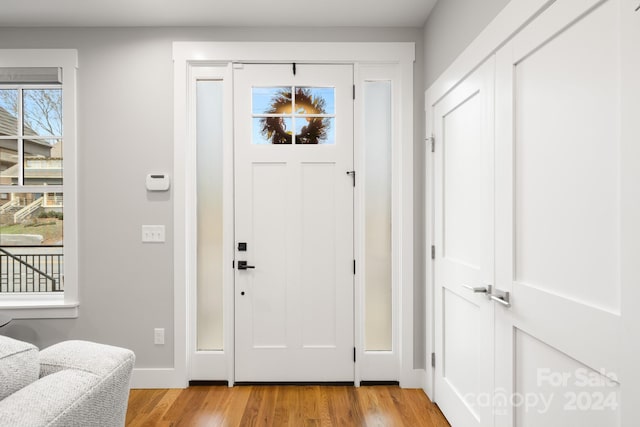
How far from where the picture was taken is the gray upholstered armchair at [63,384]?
88 centimetres

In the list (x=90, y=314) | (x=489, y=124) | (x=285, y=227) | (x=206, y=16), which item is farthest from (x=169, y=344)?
(x=489, y=124)

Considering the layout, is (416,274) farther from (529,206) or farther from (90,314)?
(90,314)

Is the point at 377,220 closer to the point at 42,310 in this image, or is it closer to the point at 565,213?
the point at 565,213

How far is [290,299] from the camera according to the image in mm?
2750

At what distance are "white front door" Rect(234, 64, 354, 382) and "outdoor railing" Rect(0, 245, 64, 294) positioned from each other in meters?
1.45

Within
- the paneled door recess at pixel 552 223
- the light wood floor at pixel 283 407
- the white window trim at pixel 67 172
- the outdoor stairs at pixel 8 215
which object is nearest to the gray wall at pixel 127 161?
the white window trim at pixel 67 172

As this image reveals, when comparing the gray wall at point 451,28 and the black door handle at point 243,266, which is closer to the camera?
the gray wall at point 451,28

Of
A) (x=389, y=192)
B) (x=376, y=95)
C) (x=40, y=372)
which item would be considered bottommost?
(x=40, y=372)

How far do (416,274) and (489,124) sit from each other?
4.35 feet

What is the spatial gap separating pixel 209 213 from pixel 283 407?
1.43m

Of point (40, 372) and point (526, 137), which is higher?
point (526, 137)

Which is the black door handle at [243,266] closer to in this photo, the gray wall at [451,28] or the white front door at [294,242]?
the white front door at [294,242]

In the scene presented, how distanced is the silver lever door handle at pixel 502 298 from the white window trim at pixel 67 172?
2737 mm

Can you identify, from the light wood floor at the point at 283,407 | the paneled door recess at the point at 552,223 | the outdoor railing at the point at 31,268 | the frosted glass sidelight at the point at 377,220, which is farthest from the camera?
the outdoor railing at the point at 31,268
